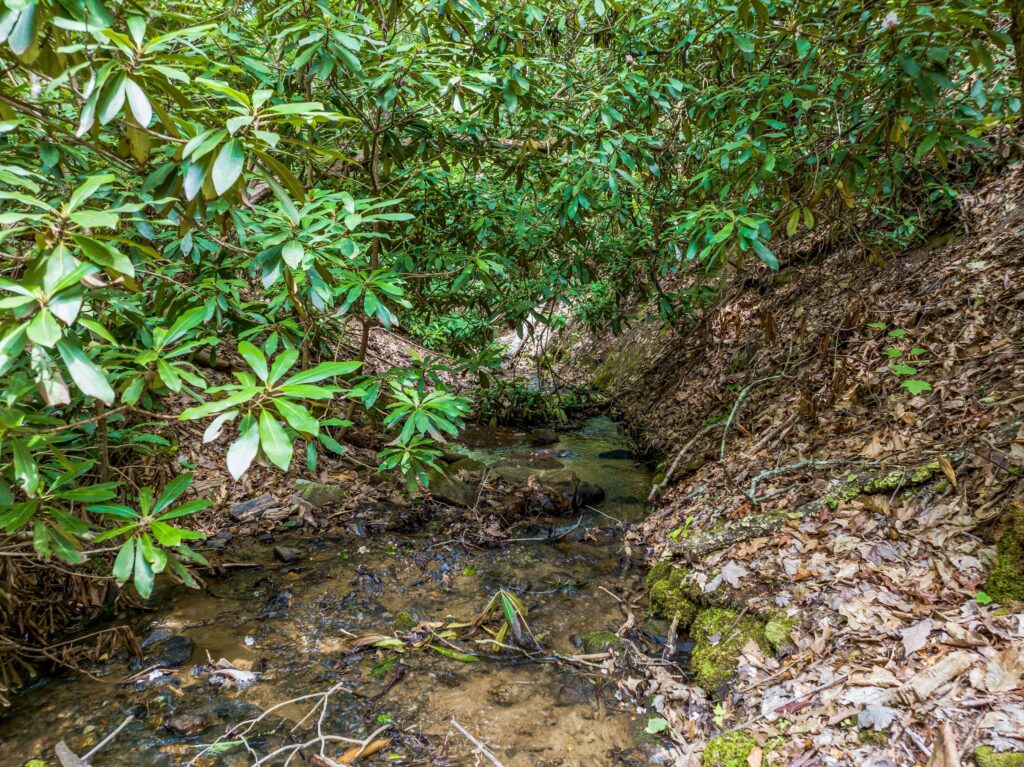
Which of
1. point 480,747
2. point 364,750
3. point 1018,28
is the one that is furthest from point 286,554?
point 1018,28

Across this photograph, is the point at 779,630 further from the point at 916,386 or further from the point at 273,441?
the point at 273,441

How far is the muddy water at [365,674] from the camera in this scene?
6.68ft

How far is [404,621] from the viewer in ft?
9.31

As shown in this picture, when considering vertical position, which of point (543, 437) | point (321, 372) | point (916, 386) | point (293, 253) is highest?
point (293, 253)

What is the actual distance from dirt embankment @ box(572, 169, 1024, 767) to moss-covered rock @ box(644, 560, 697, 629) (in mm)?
14

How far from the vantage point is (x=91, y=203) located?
207cm

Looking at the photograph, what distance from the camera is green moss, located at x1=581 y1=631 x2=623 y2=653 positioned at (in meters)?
2.65

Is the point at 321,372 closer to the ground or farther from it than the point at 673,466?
farther from it

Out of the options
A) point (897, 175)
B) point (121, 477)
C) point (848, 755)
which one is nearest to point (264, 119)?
point (121, 477)

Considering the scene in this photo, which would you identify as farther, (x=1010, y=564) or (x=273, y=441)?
(x=1010, y=564)

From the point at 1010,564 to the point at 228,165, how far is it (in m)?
2.89

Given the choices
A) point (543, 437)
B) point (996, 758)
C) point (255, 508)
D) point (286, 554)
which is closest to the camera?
point (996, 758)

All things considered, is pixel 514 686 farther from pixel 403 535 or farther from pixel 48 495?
pixel 48 495

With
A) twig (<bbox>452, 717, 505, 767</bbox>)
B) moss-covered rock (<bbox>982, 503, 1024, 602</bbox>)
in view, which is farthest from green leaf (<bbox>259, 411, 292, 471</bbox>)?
moss-covered rock (<bbox>982, 503, 1024, 602</bbox>)
